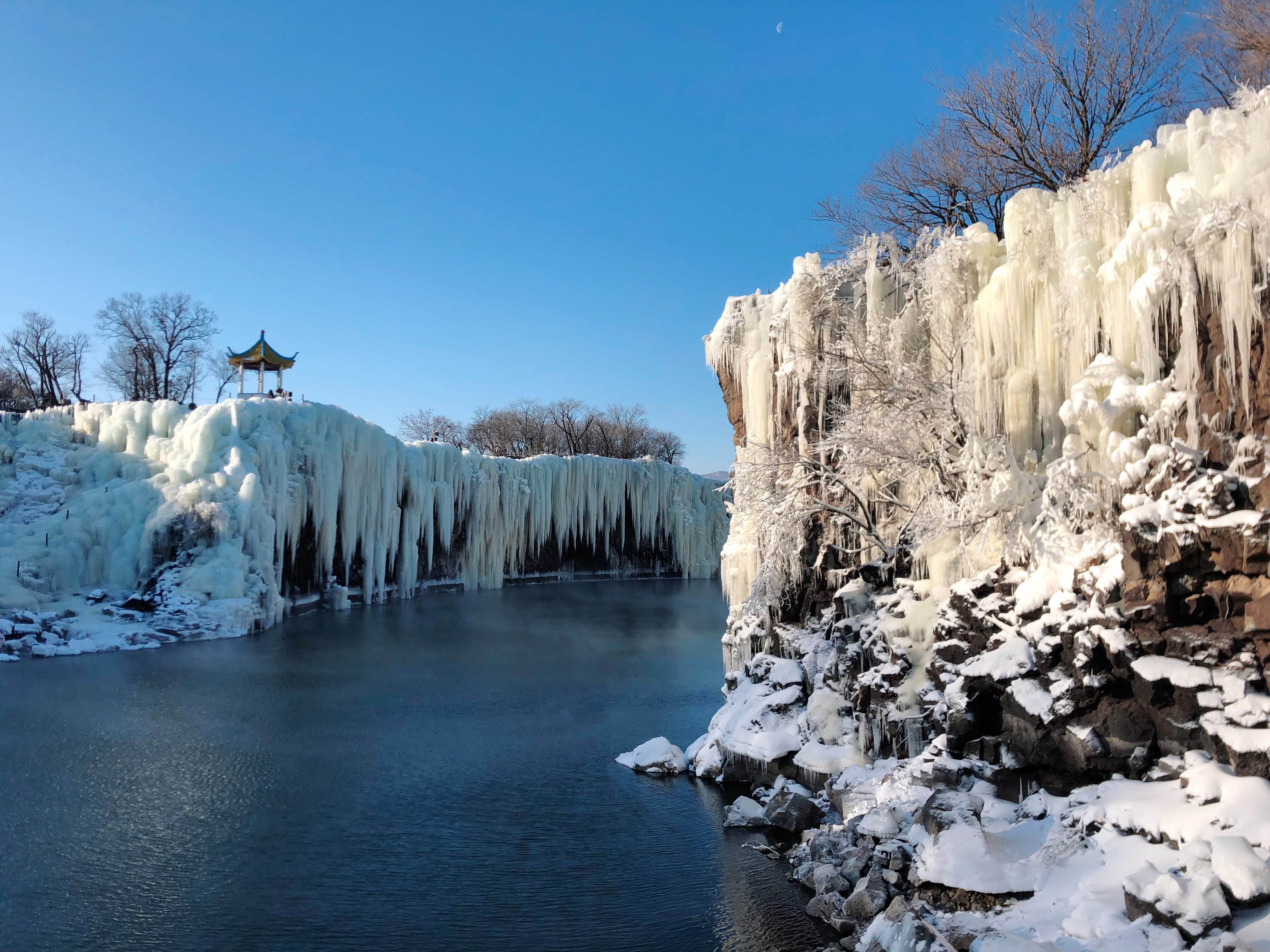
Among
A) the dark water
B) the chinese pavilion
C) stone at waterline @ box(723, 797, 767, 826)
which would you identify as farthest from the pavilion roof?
stone at waterline @ box(723, 797, 767, 826)

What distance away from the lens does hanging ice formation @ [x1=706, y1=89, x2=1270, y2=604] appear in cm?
634

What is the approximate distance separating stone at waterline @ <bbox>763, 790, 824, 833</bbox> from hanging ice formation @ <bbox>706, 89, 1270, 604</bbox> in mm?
4190

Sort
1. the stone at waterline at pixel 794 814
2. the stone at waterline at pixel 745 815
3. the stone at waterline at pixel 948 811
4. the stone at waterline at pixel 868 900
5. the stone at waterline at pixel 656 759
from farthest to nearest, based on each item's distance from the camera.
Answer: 1. the stone at waterline at pixel 656 759
2. the stone at waterline at pixel 745 815
3. the stone at waterline at pixel 794 814
4. the stone at waterline at pixel 948 811
5. the stone at waterline at pixel 868 900

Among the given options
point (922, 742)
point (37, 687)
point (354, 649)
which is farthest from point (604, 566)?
point (922, 742)

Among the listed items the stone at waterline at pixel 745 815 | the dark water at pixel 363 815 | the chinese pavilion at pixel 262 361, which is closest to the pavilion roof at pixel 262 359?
the chinese pavilion at pixel 262 361

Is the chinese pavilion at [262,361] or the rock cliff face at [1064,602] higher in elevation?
the chinese pavilion at [262,361]

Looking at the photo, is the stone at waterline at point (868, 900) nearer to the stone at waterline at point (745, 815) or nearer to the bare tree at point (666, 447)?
the stone at waterline at point (745, 815)

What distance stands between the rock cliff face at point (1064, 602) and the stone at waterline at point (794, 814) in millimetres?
257

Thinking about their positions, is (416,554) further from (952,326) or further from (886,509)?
(952,326)

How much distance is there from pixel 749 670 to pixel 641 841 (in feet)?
12.4

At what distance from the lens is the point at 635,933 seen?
22.8ft

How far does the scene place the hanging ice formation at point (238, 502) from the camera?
72.1 feet

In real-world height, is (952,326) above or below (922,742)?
above

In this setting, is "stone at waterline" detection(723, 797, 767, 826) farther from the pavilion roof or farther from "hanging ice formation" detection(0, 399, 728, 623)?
the pavilion roof
